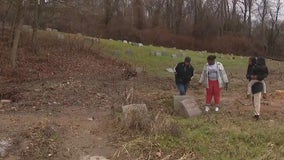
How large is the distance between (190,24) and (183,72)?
4404 centimetres

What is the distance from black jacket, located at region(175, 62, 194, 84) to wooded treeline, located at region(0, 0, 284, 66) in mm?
22198

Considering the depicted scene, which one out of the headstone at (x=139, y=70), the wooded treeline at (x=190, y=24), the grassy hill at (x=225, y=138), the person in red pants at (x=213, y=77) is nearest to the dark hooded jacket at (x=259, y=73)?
the grassy hill at (x=225, y=138)

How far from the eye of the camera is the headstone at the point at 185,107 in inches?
499

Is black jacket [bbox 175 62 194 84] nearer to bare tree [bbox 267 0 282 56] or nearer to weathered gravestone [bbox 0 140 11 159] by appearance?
weathered gravestone [bbox 0 140 11 159]

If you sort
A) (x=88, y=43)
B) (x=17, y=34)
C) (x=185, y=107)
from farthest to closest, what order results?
(x=88, y=43) → (x=17, y=34) → (x=185, y=107)

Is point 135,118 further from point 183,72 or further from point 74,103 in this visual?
point 183,72

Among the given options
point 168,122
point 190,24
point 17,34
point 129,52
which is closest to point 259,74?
point 168,122

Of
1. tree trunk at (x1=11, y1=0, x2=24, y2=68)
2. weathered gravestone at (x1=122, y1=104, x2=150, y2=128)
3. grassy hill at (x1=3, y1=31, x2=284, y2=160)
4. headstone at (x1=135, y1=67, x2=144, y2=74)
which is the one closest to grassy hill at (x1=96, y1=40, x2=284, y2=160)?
grassy hill at (x1=3, y1=31, x2=284, y2=160)

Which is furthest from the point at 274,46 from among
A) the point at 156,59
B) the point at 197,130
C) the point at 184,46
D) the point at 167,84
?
the point at 197,130

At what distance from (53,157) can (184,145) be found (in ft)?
7.97

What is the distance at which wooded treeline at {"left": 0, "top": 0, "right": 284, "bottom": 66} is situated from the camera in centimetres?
4578

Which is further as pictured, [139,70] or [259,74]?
[139,70]

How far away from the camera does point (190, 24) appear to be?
190ft

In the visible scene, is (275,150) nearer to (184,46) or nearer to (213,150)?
(213,150)
